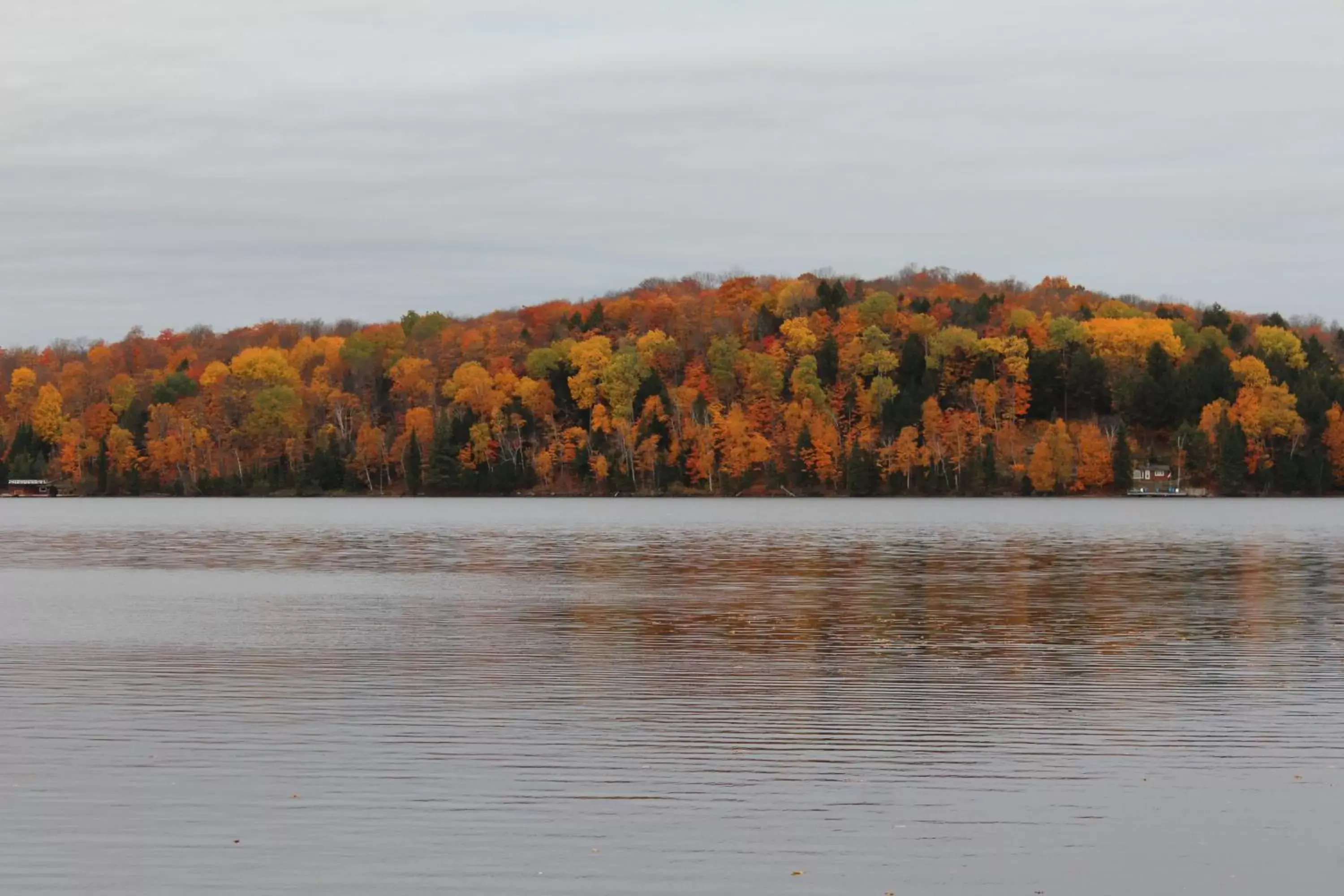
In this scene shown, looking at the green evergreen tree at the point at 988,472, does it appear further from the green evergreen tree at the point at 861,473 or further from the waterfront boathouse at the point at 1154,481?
the waterfront boathouse at the point at 1154,481

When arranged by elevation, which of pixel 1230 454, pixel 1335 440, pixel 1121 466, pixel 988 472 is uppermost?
pixel 1335 440

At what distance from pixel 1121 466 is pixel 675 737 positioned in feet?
550

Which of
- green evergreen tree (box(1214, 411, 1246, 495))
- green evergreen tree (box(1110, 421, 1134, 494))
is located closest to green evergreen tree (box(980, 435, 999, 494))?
green evergreen tree (box(1110, 421, 1134, 494))

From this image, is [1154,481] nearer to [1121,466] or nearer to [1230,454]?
[1121,466]

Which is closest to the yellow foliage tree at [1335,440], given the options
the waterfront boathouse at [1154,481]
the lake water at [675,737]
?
the waterfront boathouse at [1154,481]

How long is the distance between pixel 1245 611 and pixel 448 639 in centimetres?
1828

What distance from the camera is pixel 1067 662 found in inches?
1050

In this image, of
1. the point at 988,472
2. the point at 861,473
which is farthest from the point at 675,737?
the point at 861,473

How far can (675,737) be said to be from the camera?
1942cm

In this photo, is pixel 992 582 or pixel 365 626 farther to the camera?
pixel 992 582

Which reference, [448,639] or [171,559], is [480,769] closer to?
[448,639]

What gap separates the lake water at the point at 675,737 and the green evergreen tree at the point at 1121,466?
447ft

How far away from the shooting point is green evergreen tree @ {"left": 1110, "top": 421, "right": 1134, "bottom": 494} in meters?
179

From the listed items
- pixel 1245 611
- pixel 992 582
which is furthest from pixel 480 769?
pixel 992 582
